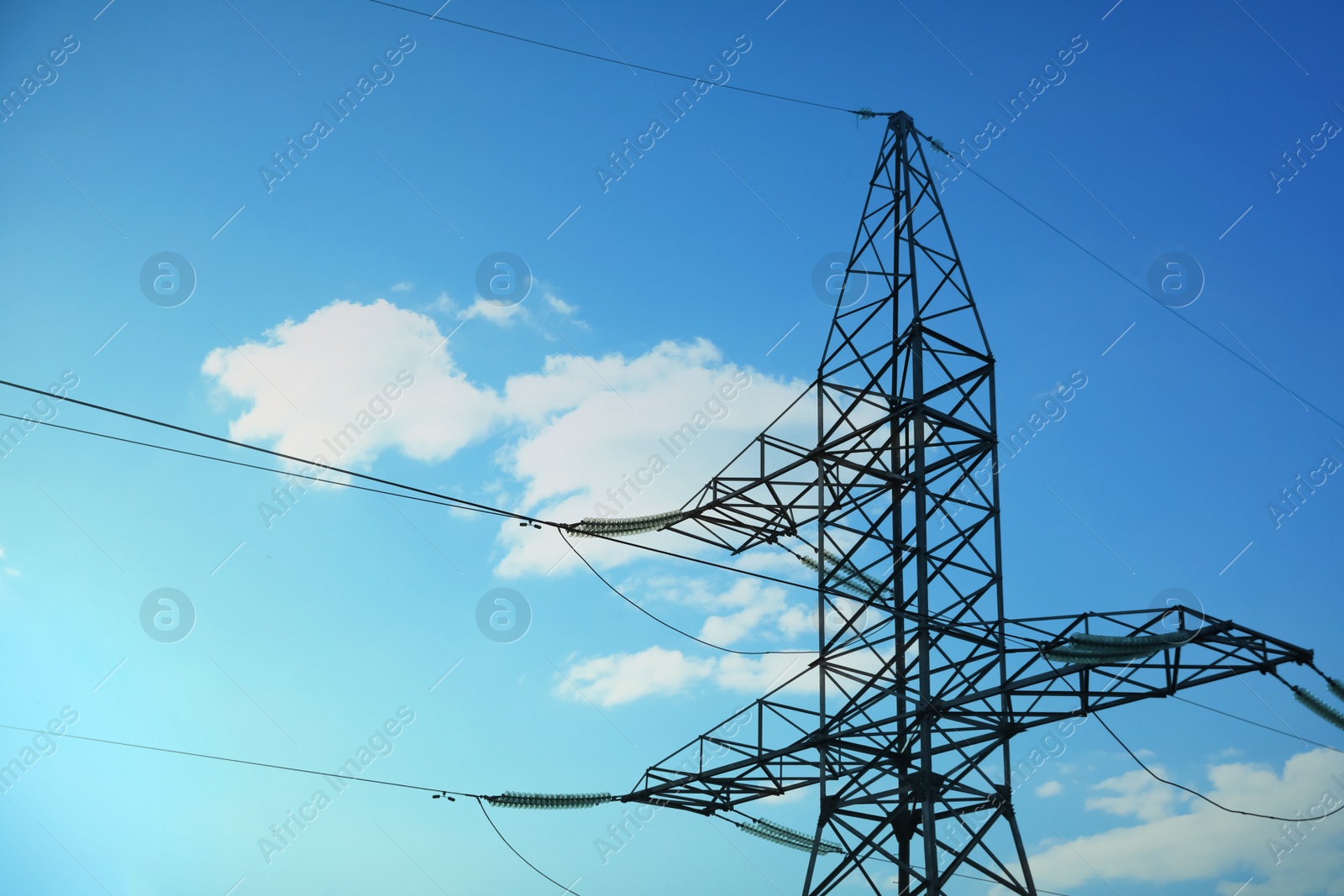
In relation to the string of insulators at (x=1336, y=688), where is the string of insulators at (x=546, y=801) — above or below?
below

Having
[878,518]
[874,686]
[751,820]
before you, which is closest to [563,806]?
[751,820]

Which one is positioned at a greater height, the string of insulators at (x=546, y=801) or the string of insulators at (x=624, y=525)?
the string of insulators at (x=624, y=525)

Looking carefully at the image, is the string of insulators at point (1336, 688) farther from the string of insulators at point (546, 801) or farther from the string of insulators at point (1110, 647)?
the string of insulators at point (546, 801)

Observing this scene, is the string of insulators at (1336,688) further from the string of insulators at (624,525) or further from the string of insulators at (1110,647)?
the string of insulators at (624,525)

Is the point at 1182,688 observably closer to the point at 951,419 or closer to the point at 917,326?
A: the point at 951,419

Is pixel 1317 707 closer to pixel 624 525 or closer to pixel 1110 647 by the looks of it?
pixel 1110 647

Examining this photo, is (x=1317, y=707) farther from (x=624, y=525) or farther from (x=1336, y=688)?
(x=624, y=525)

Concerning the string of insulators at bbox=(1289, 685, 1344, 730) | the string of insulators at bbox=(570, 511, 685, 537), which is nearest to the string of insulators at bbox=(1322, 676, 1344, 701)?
the string of insulators at bbox=(1289, 685, 1344, 730)

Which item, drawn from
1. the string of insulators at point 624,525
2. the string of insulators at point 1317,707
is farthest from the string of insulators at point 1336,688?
the string of insulators at point 624,525

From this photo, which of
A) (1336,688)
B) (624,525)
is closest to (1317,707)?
(1336,688)

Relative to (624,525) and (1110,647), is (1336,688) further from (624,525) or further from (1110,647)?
(624,525)
